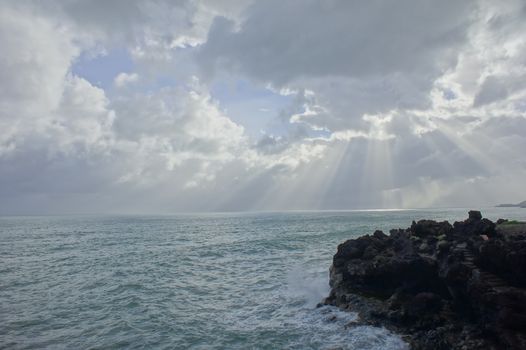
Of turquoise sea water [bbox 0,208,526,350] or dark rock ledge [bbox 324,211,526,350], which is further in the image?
turquoise sea water [bbox 0,208,526,350]

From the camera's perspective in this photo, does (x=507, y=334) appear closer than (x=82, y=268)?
Yes

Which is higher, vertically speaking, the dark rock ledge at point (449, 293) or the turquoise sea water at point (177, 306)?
the dark rock ledge at point (449, 293)

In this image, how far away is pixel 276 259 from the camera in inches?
2190

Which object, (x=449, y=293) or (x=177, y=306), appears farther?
(x=177, y=306)

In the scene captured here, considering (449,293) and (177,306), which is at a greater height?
(449,293)

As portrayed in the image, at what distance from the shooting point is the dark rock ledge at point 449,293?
1803 cm

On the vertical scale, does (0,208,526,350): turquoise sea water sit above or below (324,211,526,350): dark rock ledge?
below

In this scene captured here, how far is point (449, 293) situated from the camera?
80.2ft

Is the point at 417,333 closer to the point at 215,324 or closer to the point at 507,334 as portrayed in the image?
the point at 507,334

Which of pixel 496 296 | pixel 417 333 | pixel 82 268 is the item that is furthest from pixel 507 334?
pixel 82 268

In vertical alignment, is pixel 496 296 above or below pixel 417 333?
above

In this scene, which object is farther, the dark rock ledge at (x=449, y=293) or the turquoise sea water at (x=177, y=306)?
the turquoise sea water at (x=177, y=306)

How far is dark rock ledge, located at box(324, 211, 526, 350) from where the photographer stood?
18.0m

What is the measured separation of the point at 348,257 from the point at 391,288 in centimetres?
827
